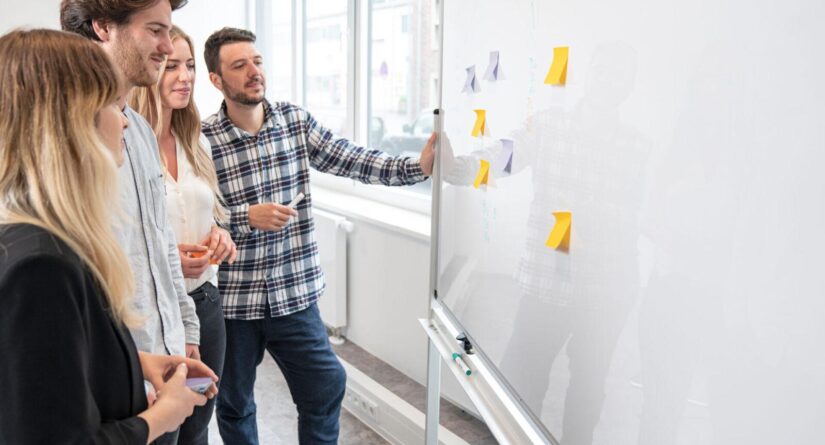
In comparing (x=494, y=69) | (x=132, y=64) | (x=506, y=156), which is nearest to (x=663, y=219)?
(x=506, y=156)

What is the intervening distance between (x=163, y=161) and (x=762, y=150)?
158cm

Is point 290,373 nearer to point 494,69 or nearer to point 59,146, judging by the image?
point 494,69

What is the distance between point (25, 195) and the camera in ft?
2.75

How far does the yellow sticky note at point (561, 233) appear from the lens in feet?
3.61

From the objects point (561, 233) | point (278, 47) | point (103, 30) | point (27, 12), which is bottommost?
point (561, 233)

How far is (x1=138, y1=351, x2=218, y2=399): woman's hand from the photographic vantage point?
1118 millimetres

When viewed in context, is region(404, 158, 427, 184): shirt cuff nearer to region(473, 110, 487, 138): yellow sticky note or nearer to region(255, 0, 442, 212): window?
region(473, 110, 487, 138): yellow sticky note

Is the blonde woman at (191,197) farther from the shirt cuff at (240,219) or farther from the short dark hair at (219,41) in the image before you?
the short dark hair at (219,41)

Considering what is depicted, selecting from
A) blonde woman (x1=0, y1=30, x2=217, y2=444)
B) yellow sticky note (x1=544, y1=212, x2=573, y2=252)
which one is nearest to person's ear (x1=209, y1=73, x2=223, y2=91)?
blonde woman (x1=0, y1=30, x2=217, y2=444)

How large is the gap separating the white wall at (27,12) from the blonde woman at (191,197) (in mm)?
2209

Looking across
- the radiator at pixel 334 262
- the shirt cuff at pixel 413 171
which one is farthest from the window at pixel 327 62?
the shirt cuff at pixel 413 171

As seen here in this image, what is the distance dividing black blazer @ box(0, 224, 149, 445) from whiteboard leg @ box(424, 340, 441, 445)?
1133 mm

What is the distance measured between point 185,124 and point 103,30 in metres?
0.51

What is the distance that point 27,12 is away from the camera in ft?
12.2
